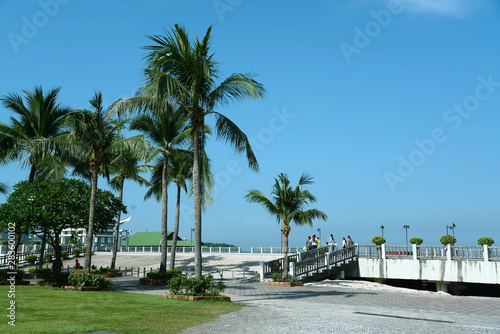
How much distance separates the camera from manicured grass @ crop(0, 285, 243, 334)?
29.4 ft

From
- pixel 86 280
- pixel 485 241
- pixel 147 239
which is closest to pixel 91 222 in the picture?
pixel 86 280

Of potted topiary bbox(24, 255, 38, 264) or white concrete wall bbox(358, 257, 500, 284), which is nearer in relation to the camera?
white concrete wall bbox(358, 257, 500, 284)

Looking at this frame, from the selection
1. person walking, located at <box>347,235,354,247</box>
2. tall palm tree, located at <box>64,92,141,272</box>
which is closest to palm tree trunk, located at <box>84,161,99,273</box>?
tall palm tree, located at <box>64,92,141,272</box>

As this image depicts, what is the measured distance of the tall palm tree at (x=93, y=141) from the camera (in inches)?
808

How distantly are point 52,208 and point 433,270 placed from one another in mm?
23730

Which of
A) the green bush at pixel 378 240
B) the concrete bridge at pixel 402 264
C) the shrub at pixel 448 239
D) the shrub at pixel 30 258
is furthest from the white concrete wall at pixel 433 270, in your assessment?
the shrub at pixel 30 258

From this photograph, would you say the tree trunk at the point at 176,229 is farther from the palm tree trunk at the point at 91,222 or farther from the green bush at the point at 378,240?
the green bush at the point at 378,240

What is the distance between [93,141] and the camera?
20.8 m

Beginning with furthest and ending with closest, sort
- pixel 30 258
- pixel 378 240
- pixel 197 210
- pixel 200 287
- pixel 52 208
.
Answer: pixel 30 258
pixel 378 240
pixel 52 208
pixel 197 210
pixel 200 287

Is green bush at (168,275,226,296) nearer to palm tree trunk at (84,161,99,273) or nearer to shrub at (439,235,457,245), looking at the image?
palm tree trunk at (84,161,99,273)

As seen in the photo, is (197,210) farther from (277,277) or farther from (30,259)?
(30,259)

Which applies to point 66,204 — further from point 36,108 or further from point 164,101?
point 164,101

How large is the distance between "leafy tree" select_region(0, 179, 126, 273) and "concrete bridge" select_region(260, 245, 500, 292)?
11422mm

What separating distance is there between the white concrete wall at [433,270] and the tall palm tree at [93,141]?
19.4m
